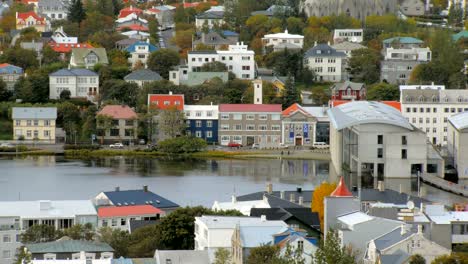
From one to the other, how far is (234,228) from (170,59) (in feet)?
84.5

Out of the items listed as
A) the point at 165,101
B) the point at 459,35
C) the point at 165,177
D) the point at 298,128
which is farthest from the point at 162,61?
the point at 165,177

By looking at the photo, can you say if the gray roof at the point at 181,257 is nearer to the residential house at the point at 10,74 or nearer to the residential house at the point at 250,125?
the residential house at the point at 250,125

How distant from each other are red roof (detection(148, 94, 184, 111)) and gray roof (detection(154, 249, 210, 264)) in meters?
20.8

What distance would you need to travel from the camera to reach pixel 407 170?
34.5 metres

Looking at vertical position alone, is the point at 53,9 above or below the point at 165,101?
above

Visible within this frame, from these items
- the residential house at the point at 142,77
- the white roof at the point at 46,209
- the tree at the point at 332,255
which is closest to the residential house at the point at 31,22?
the residential house at the point at 142,77

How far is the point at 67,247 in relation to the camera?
20328mm

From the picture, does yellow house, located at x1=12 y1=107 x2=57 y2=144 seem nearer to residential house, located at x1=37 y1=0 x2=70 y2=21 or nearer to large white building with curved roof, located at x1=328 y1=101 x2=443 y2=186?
large white building with curved roof, located at x1=328 y1=101 x2=443 y2=186

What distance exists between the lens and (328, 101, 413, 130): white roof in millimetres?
34500

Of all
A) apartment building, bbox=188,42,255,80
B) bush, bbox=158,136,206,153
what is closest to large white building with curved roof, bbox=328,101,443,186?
bush, bbox=158,136,206,153

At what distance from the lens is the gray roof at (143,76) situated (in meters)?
43.6

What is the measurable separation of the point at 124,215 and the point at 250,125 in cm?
1644

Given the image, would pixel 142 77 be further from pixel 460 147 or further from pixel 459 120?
pixel 460 147

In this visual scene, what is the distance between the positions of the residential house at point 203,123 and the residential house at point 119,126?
1303 millimetres
